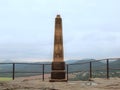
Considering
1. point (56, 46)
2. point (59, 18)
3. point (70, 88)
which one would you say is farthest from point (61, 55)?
point (70, 88)

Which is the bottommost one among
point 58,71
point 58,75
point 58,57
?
point 58,75

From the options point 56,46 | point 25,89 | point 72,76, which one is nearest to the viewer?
point 25,89

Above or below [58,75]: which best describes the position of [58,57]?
above

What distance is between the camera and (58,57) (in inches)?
1009

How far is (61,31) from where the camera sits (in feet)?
84.2

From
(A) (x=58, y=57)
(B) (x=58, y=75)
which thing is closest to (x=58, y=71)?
(B) (x=58, y=75)

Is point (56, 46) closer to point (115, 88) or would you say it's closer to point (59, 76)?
point (59, 76)

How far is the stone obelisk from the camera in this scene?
2550 centimetres

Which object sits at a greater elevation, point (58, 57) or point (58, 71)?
point (58, 57)

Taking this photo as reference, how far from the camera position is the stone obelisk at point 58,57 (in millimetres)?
25500

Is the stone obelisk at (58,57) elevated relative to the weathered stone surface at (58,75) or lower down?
elevated

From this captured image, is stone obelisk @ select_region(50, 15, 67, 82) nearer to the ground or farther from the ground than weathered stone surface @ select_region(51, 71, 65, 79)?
farther from the ground

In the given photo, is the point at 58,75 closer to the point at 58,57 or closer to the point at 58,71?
the point at 58,71

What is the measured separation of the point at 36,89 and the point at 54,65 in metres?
7.50
